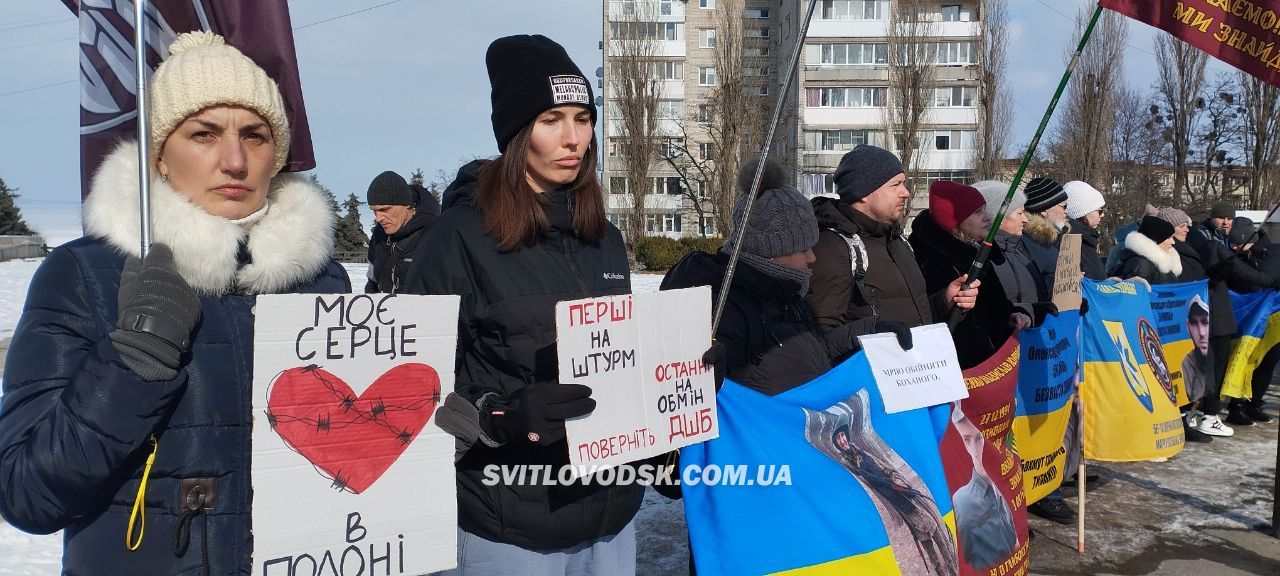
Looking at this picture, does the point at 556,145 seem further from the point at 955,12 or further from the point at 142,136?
the point at 955,12

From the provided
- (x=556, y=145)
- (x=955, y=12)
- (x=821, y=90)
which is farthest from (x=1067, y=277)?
(x=955, y=12)

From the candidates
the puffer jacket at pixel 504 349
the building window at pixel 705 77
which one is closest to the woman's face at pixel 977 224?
the puffer jacket at pixel 504 349

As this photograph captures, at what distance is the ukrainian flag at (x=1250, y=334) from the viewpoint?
7637 mm

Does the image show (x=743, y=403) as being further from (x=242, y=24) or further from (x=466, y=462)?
(x=242, y=24)

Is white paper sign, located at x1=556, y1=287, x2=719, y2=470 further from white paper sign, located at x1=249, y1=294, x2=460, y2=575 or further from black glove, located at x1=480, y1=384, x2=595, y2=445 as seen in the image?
white paper sign, located at x1=249, y1=294, x2=460, y2=575

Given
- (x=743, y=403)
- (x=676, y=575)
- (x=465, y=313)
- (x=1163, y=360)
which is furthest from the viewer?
(x=1163, y=360)

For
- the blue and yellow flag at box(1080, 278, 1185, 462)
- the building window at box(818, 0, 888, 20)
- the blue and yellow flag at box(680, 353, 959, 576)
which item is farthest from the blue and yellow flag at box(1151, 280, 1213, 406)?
the building window at box(818, 0, 888, 20)

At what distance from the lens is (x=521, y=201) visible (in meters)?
2.12

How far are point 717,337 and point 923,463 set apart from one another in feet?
2.89

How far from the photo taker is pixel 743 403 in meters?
2.70

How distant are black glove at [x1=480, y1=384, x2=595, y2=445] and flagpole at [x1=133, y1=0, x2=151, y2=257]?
770 millimetres

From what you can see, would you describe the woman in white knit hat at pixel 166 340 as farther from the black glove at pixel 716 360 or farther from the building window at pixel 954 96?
the building window at pixel 954 96

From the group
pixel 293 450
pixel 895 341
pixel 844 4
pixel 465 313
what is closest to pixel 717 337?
pixel 895 341

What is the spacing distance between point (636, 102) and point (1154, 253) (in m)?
30.1
